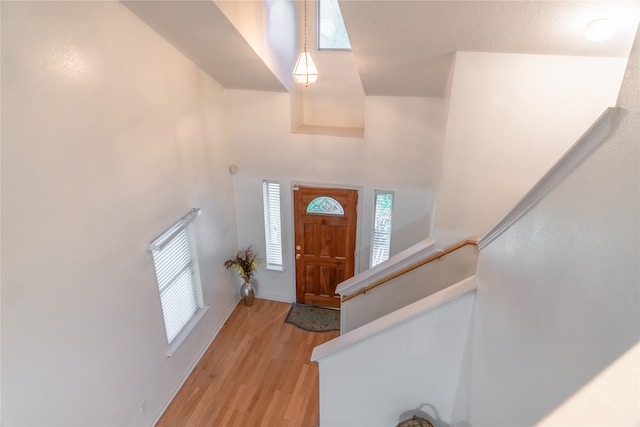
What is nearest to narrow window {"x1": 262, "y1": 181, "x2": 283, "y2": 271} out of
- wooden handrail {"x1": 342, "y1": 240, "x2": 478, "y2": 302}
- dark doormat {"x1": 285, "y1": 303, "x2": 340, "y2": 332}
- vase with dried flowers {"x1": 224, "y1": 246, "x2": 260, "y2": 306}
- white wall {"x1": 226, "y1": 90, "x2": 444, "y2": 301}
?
white wall {"x1": 226, "y1": 90, "x2": 444, "y2": 301}

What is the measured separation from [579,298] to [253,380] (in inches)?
A: 168

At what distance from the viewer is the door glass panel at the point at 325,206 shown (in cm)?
566

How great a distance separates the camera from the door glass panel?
18.6ft

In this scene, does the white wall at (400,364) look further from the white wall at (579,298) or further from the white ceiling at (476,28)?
the white ceiling at (476,28)

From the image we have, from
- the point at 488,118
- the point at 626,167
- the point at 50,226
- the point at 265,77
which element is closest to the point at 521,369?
the point at 626,167

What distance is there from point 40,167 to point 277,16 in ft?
9.94

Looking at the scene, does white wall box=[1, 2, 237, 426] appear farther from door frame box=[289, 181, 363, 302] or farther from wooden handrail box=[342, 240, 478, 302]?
wooden handrail box=[342, 240, 478, 302]

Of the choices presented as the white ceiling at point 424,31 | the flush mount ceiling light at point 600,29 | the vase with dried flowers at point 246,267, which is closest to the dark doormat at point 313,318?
the vase with dried flowers at point 246,267

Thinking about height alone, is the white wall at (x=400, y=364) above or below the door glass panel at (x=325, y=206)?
below

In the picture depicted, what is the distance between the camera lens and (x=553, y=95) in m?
3.24

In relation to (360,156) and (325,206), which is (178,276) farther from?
(360,156)

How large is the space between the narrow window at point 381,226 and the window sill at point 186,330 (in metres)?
2.39

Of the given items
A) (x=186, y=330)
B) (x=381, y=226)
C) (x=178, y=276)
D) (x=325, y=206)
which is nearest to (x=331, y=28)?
(x=325, y=206)

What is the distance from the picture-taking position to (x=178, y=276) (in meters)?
4.64
